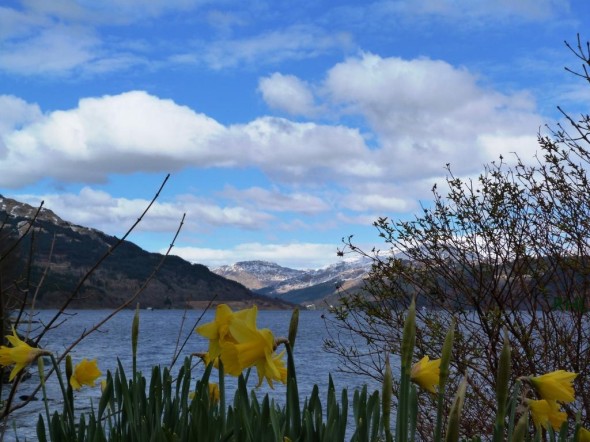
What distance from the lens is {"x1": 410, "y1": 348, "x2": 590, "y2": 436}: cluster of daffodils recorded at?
74.4 inches

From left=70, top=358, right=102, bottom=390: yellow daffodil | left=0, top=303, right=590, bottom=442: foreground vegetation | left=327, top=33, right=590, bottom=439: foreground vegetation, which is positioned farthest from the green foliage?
left=327, top=33, right=590, bottom=439: foreground vegetation

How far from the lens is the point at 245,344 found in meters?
1.87

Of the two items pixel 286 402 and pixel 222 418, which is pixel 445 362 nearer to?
pixel 286 402

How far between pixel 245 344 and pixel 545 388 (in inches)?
31.1

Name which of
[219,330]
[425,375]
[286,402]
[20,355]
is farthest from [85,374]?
[425,375]

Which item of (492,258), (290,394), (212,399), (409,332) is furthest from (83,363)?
(492,258)

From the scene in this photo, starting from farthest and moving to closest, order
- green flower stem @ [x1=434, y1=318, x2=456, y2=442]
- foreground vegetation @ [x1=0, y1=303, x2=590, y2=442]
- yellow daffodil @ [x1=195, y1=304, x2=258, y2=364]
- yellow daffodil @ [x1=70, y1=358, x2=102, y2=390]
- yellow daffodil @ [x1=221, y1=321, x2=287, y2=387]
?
yellow daffodil @ [x1=70, y1=358, x2=102, y2=390] → yellow daffodil @ [x1=195, y1=304, x2=258, y2=364] → yellow daffodil @ [x1=221, y1=321, x2=287, y2=387] → foreground vegetation @ [x1=0, y1=303, x2=590, y2=442] → green flower stem @ [x1=434, y1=318, x2=456, y2=442]

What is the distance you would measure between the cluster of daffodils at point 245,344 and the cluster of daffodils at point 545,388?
1.27 feet

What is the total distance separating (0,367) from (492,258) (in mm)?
4658

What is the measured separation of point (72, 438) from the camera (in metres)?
2.50

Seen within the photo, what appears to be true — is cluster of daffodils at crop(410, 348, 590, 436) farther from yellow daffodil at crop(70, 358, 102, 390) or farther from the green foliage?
yellow daffodil at crop(70, 358, 102, 390)

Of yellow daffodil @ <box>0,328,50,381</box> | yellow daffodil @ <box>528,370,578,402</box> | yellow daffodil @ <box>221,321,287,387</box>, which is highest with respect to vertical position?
yellow daffodil @ <box>221,321,287,387</box>

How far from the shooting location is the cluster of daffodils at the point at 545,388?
6.20ft

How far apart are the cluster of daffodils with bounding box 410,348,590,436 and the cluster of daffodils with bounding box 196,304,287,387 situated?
39cm
